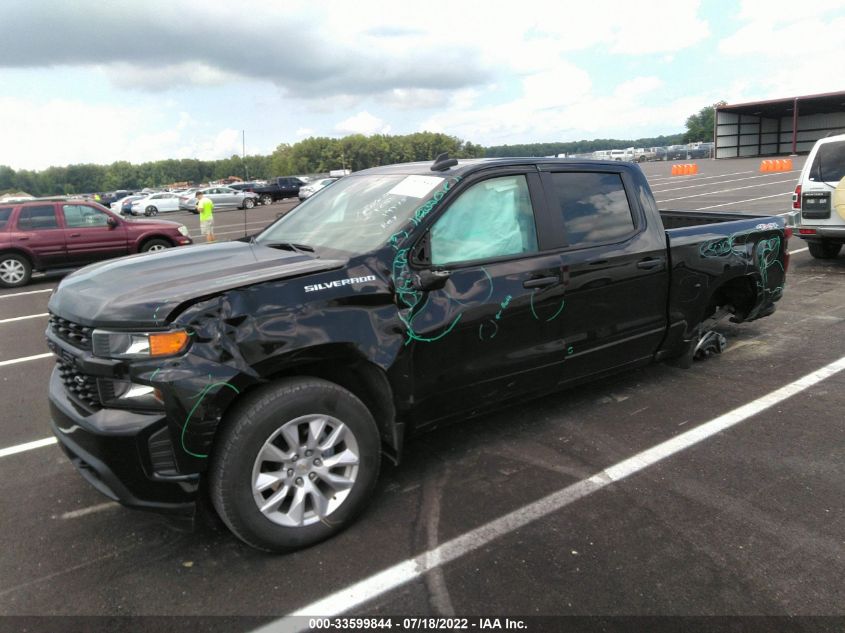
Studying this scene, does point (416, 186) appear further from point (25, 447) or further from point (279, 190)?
point (279, 190)

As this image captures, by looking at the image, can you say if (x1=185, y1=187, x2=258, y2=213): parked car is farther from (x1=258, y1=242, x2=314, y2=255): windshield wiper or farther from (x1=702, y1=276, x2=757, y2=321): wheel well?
(x1=258, y1=242, x2=314, y2=255): windshield wiper

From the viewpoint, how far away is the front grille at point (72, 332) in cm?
279

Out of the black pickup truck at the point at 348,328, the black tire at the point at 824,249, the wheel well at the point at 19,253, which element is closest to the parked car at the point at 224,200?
the wheel well at the point at 19,253

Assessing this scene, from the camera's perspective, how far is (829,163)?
28.2 feet

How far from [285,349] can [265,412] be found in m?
0.29

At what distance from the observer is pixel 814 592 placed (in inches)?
100

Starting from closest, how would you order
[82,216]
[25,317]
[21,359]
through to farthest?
1. [21,359]
2. [25,317]
3. [82,216]

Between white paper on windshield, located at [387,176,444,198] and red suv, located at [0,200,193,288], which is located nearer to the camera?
white paper on windshield, located at [387,176,444,198]

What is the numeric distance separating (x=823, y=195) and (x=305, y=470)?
339 inches

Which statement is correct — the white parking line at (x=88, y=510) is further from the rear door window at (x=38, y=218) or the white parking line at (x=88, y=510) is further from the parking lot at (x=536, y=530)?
the rear door window at (x=38, y=218)

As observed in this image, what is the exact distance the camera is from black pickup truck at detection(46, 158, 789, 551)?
2637mm

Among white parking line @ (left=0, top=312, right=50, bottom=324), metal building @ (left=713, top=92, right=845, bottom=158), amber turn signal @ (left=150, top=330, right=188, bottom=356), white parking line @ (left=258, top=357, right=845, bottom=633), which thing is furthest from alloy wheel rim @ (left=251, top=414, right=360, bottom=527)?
metal building @ (left=713, top=92, right=845, bottom=158)

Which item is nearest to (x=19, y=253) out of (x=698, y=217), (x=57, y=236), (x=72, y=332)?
(x=57, y=236)

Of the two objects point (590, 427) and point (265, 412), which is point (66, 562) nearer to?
point (265, 412)
